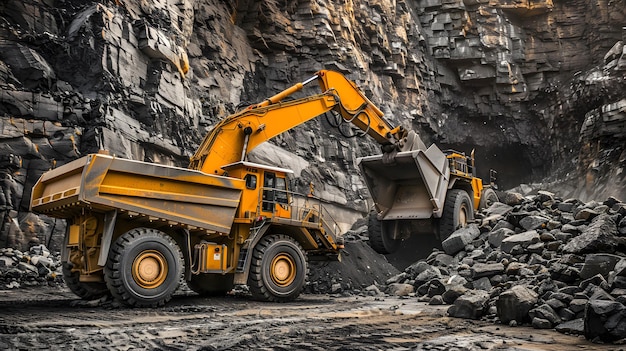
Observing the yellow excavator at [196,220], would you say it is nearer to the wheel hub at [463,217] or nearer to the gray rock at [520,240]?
the gray rock at [520,240]

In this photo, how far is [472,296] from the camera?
6.79 meters

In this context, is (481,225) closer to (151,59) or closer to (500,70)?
(151,59)

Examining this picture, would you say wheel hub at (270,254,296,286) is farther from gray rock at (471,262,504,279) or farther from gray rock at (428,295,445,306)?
gray rock at (471,262,504,279)

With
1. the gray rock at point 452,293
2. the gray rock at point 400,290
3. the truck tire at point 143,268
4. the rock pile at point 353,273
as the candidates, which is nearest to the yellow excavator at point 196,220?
the truck tire at point 143,268

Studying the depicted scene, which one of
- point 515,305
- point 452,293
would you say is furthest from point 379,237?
point 515,305

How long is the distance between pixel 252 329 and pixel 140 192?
2837mm

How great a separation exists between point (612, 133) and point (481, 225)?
16701mm

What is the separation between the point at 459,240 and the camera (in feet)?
36.0

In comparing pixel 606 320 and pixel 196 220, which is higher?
pixel 196 220

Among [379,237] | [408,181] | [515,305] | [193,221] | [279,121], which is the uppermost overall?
[279,121]

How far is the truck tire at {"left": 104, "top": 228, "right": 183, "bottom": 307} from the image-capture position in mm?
6918

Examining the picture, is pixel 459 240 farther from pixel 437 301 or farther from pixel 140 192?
pixel 140 192

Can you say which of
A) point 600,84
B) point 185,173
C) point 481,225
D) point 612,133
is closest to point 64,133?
point 185,173

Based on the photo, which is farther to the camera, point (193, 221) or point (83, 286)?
point (83, 286)
